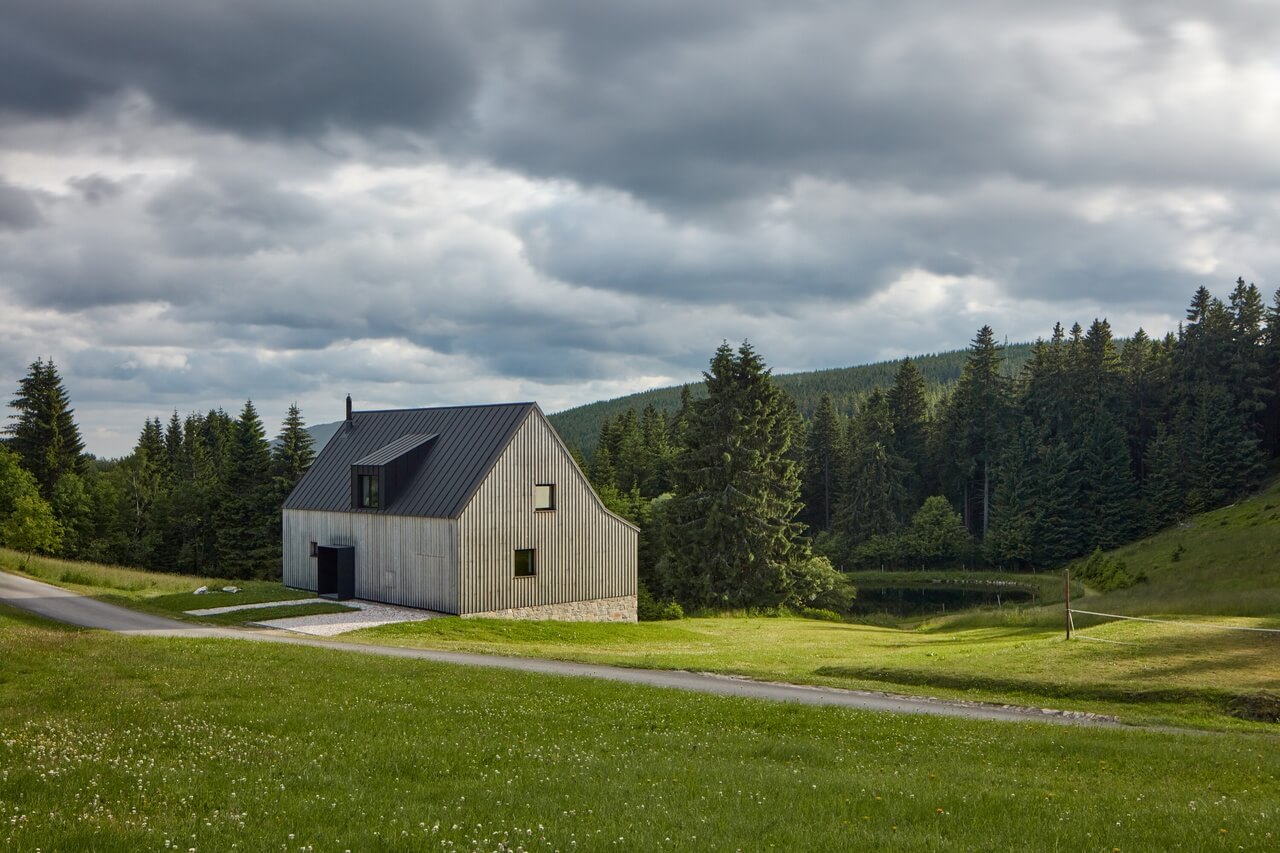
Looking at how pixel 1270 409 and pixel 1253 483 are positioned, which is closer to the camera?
pixel 1253 483

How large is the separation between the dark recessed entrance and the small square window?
2.13 m

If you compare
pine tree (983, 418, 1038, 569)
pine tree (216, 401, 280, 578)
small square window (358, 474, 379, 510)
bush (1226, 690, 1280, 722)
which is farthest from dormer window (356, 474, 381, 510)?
pine tree (983, 418, 1038, 569)

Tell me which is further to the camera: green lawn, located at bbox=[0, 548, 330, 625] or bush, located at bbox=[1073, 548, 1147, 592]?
bush, located at bbox=[1073, 548, 1147, 592]

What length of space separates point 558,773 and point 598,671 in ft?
38.7

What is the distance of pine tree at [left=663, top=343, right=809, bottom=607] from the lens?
187 ft

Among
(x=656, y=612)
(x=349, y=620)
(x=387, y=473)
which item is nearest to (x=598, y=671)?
(x=349, y=620)

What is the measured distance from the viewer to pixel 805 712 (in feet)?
48.7

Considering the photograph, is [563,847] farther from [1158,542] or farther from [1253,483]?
[1253,483]

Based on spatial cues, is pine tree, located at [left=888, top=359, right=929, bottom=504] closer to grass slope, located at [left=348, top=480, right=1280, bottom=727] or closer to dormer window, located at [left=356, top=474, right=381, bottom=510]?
grass slope, located at [left=348, top=480, right=1280, bottom=727]

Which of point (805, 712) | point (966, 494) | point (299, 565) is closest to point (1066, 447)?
point (966, 494)

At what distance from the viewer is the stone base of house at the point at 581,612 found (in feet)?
115

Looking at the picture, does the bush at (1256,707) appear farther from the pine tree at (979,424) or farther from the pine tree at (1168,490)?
the pine tree at (979,424)

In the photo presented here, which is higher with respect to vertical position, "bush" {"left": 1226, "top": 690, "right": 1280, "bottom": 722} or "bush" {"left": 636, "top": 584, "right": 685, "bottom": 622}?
"bush" {"left": 1226, "top": 690, "right": 1280, "bottom": 722}

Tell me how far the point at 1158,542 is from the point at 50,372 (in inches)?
3692
